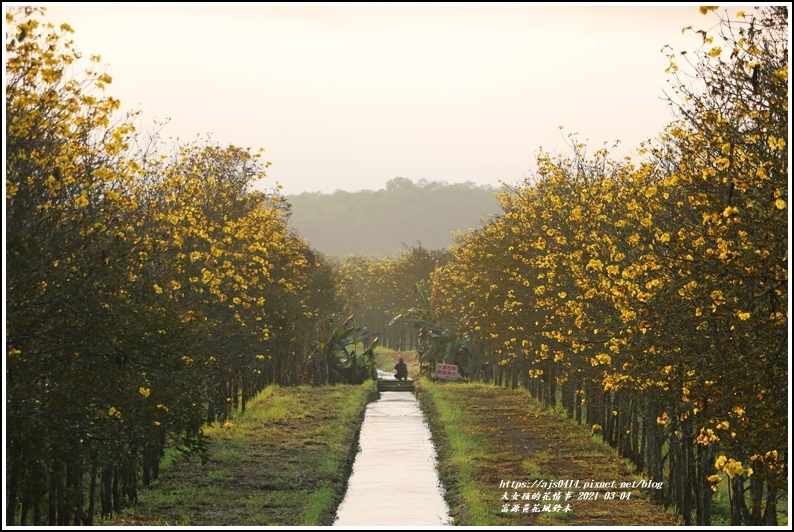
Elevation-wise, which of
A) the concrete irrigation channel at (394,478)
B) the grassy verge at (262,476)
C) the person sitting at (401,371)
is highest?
the person sitting at (401,371)

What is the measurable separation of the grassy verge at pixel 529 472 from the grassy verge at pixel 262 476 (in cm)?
347

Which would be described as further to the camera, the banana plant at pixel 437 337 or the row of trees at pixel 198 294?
the banana plant at pixel 437 337

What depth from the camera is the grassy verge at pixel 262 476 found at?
82.6 ft

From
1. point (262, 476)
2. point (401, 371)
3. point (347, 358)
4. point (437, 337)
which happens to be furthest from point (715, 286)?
point (401, 371)

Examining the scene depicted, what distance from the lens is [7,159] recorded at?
1501 centimetres

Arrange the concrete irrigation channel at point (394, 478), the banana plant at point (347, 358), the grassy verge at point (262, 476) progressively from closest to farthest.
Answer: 1. the grassy verge at point (262, 476)
2. the concrete irrigation channel at point (394, 478)
3. the banana plant at point (347, 358)

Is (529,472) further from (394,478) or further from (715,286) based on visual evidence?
(715,286)

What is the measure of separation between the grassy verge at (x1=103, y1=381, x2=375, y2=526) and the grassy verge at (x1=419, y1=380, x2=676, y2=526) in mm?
3468

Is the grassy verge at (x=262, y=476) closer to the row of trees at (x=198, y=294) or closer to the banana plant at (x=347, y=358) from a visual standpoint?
the row of trees at (x=198, y=294)

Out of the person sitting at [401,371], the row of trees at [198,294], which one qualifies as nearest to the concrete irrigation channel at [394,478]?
the row of trees at [198,294]

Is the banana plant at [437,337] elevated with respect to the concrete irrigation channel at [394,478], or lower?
elevated

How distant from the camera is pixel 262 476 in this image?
31.2m

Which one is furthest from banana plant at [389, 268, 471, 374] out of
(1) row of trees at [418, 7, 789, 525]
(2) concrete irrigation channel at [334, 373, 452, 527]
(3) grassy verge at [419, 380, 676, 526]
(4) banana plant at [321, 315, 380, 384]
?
(1) row of trees at [418, 7, 789, 525]

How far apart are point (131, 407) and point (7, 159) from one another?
21.4ft
